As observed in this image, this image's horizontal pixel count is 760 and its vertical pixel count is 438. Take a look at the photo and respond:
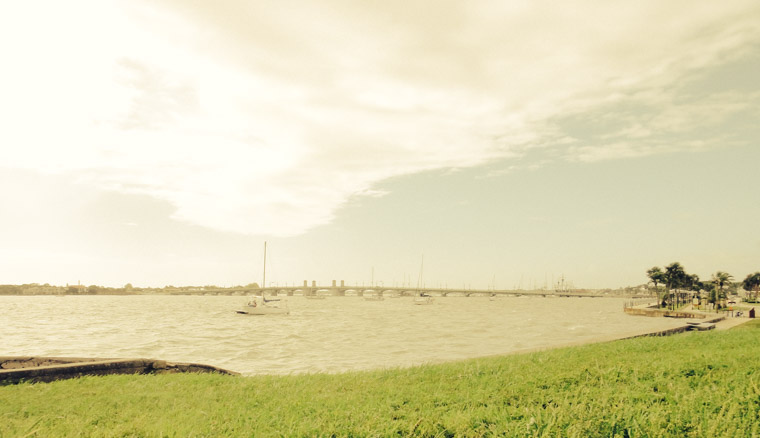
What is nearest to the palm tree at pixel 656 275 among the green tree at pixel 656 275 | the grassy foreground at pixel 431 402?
the green tree at pixel 656 275

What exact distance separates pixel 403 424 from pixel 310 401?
272 cm

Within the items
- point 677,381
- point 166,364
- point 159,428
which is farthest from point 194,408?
point 677,381

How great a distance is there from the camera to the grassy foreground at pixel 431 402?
218 inches

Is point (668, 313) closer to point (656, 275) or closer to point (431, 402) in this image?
point (656, 275)

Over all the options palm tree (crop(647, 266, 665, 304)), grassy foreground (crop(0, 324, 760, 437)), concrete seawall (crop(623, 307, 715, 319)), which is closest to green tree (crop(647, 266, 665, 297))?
palm tree (crop(647, 266, 665, 304))

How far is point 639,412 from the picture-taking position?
19.6 feet

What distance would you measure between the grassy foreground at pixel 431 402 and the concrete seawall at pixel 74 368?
35.4 inches

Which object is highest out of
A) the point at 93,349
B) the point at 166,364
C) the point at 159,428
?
the point at 159,428

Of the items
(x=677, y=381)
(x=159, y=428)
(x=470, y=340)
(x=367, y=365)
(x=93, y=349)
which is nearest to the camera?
(x=159, y=428)

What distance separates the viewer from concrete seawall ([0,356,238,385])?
407 inches

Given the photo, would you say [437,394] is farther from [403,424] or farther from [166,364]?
[166,364]

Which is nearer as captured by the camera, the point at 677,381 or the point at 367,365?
the point at 677,381

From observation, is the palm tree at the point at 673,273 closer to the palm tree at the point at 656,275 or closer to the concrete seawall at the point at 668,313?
the palm tree at the point at 656,275

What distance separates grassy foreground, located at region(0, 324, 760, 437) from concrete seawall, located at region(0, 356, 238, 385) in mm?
899
